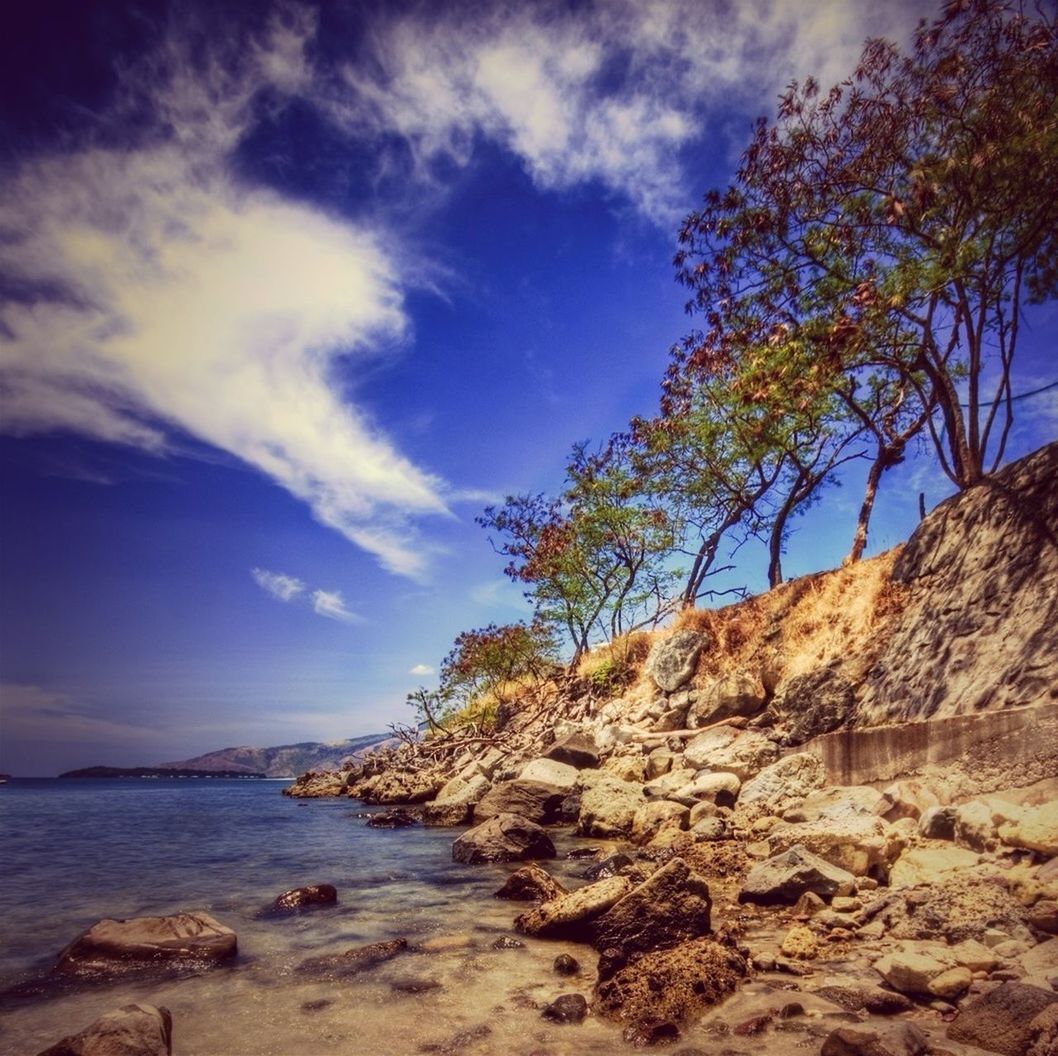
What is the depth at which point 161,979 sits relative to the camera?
5117mm

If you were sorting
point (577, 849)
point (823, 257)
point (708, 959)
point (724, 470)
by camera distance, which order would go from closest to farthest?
point (708, 959) → point (577, 849) → point (823, 257) → point (724, 470)

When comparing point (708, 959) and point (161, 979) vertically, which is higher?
point (708, 959)

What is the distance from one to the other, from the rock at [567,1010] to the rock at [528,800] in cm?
883

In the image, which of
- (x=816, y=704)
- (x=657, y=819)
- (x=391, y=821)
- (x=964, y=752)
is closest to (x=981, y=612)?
(x=964, y=752)

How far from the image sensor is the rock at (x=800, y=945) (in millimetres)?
4719

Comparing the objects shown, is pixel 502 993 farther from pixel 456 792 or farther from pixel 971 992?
pixel 456 792

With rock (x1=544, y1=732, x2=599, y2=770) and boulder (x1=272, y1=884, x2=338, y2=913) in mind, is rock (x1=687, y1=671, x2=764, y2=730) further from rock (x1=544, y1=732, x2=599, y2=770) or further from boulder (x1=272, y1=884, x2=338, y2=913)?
boulder (x1=272, y1=884, x2=338, y2=913)

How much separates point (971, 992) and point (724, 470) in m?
19.4

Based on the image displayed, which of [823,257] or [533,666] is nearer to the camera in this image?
[823,257]

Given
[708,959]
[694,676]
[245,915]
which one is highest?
→ [694,676]

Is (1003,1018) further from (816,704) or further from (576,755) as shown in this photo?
(576,755)

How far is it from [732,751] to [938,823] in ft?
18.9

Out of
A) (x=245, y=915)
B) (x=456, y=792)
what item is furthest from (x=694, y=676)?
(x=245, y=915)

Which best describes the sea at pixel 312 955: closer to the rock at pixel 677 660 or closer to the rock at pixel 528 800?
the rock at pixel 528 800
